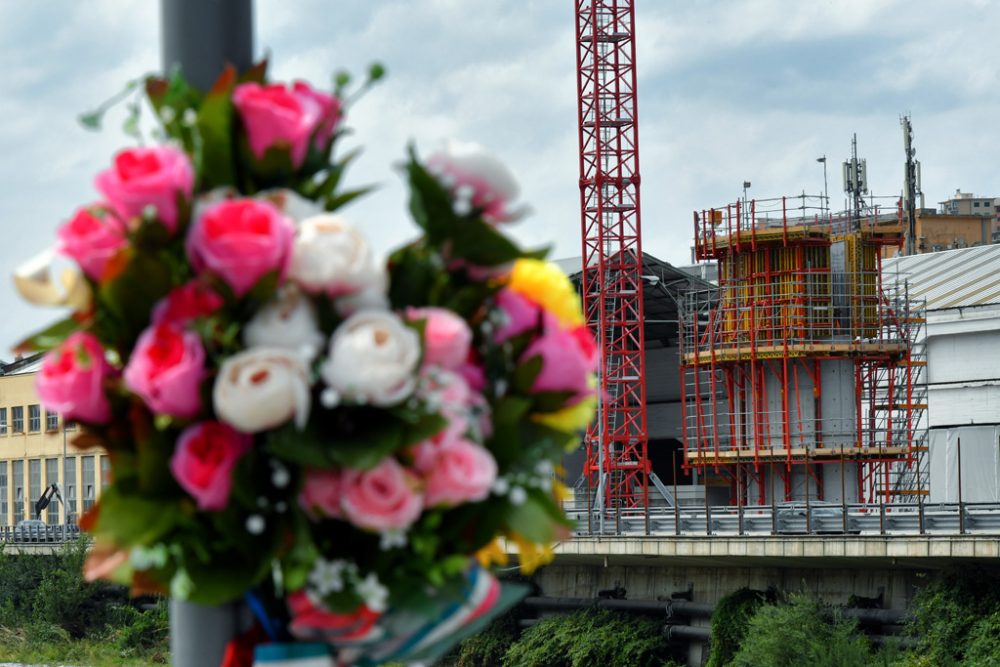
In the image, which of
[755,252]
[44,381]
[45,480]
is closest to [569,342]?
[44,381]

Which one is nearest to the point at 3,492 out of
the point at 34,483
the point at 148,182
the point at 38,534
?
the point at 34,483

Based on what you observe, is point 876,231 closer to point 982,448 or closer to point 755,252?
point 755,252

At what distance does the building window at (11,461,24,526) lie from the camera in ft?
285

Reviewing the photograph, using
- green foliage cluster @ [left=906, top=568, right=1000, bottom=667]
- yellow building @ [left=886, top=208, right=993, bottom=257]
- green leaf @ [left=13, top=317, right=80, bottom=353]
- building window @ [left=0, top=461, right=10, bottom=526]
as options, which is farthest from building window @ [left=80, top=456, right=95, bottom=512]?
green leaf @ [left=13, top=317, right=80, bottom=353]

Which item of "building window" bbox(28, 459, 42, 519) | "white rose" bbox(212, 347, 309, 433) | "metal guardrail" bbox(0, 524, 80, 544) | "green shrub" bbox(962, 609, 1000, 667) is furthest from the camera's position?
"building window" bbox(28, 459, 42, 519)

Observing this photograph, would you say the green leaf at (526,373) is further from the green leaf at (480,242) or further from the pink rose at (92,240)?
the pink rose at (92,240)

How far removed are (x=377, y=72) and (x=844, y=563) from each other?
→ 37.0 m

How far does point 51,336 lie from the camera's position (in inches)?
160

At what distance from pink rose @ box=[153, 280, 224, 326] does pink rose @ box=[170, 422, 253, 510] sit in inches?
11.0

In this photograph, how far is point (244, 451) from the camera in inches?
150

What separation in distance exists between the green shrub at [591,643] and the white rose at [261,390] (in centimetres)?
3960

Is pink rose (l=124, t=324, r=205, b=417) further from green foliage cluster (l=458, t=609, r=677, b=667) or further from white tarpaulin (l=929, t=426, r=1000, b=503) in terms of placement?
white tarpaulin (l=929, t=426, r=1000, b=503)

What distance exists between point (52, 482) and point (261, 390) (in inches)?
3340

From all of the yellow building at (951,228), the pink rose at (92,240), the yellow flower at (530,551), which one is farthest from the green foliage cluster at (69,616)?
the yellow building at (951,228)
